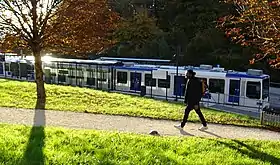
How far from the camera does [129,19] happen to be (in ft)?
142

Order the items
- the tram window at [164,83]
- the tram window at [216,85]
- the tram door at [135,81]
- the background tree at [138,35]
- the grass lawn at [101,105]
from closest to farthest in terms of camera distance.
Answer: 1. the grass lawn at [101,105]
2. the tram window at [216,85]
3. the tram window at [164,83]
4. the tram door at [135,81]
5. the background tree at [138,35]

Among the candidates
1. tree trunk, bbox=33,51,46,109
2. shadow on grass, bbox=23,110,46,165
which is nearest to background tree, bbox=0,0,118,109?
tree trunk, bbox=33,51,46,109

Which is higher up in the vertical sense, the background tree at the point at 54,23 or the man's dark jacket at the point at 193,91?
the background tree at the point at 54,23

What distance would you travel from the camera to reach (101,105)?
16266 millimetres

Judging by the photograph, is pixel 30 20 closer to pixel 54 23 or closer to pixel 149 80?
pixel 54 23

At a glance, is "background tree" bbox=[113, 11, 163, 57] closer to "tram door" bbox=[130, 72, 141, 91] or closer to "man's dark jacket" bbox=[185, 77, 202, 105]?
"tram door" bbox=[130, 72, 141, 91]

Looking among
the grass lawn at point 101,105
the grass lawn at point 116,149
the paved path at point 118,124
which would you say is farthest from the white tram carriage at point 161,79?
the grass lawn at point 116,149

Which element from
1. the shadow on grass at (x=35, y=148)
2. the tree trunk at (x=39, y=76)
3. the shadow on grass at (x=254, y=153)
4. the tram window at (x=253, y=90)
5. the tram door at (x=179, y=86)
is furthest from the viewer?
the tram door at (x=179, y=86)

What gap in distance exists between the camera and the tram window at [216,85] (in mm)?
25234

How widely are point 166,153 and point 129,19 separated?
122 feet

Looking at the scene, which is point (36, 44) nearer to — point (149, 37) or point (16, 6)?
point (16, 6)

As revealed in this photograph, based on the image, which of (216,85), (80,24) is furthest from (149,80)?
(80,24)

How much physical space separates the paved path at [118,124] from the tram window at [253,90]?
40.7ft

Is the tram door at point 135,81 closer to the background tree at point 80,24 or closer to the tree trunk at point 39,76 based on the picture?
the background tree at point 80,24
